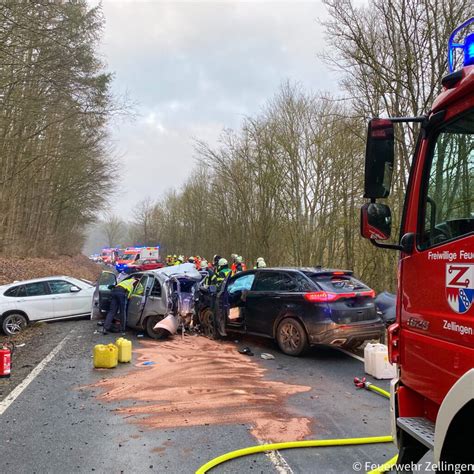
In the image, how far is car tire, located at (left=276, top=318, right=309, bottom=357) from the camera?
827cm

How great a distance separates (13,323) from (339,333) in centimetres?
890

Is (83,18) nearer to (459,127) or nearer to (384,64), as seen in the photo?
(384,64)

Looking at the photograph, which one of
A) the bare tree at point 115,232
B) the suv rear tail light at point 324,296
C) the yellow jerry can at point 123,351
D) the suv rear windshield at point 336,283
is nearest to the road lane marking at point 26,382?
the yellow jerry can at point 123,351

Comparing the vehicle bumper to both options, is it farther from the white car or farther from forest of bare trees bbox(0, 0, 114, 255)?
forest of bare trees bbox(0, 0, 114, 255)

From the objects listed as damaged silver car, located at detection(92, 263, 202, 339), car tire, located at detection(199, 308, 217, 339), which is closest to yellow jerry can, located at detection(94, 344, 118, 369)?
damaged silver car, located at detection(92, 263, 202, 339)

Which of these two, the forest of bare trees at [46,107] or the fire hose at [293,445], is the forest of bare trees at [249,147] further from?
the fire hose at [293,445]

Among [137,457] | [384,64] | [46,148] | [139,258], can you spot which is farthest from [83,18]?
[139,258]

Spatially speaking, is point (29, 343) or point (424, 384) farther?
point (29, 343)

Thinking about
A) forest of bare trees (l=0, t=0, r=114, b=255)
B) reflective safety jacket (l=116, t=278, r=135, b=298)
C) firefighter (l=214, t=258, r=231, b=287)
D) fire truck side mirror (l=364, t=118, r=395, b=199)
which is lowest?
reflective safety jacket (l=116, t=278, r=135, b=298)

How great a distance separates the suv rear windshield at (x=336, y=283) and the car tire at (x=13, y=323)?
8.26 meters

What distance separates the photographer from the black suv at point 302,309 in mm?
8008

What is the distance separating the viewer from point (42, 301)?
1295cm

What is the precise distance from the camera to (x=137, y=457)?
4.22m

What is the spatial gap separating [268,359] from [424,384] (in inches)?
223
